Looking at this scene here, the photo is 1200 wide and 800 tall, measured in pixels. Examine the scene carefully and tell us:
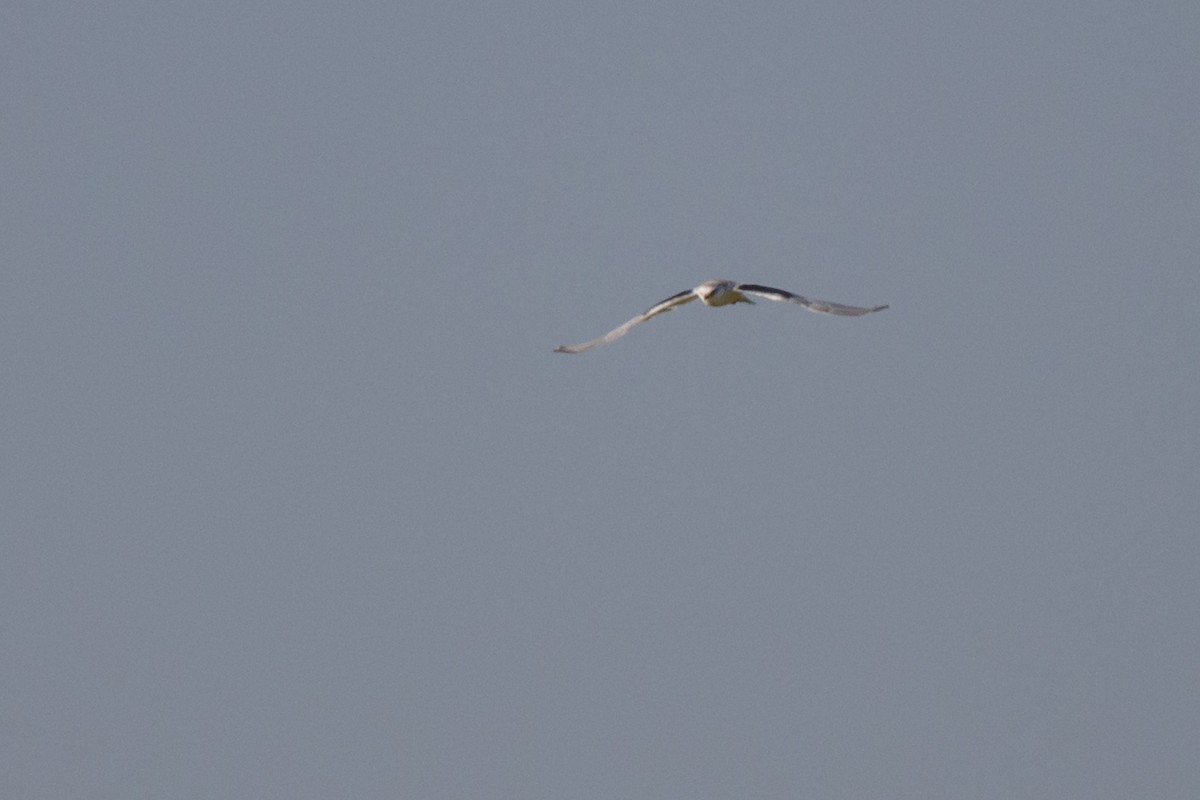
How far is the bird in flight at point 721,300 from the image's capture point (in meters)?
85.1

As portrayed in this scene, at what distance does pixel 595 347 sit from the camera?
291 feet

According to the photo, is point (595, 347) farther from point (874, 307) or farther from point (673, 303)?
point (874, 307)

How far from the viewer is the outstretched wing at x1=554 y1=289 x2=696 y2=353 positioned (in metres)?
88.9

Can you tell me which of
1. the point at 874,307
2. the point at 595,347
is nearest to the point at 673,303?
the point at 595,347

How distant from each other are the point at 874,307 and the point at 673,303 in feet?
28.5

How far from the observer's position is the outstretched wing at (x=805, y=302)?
3302 inches

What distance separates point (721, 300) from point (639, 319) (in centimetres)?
297

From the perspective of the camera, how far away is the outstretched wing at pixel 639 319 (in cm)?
8888

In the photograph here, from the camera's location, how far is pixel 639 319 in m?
89.7

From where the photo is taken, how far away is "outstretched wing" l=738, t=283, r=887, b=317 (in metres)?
83.9

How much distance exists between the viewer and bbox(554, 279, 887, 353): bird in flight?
85.1 m

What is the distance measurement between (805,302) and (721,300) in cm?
236

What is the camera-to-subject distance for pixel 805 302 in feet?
283

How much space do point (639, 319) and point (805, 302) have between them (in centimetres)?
527
